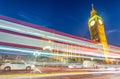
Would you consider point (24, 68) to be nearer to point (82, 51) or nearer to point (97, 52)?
point (82, 51)

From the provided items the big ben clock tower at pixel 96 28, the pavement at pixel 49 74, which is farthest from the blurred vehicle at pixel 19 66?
the big ben clock tower at pixel 96 28

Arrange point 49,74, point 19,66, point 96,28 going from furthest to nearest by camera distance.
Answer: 1. point 96,28
2. point 49,74
3. point 19,66

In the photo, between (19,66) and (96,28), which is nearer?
(19,66)

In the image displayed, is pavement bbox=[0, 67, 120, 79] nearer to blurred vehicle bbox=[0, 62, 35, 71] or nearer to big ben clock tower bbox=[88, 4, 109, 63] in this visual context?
blurred vehicle bbox=[0, 62, 35, 71]

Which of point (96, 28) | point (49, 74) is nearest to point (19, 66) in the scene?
point (49, 74)

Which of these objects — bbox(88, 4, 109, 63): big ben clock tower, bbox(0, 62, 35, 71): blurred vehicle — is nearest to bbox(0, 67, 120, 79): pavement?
bbox(0, 62, 35, 71): blurred vehicle

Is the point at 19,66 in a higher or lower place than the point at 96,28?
lower

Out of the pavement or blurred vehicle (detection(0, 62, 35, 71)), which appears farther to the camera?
blurred vehicle (detection(0, 62, 35, 71))

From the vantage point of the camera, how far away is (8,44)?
17.6ft

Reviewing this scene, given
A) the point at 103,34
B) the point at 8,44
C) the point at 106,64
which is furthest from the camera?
the point at 103,34

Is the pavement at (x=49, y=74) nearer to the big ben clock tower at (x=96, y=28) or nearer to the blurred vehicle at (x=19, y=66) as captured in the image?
the blurred vehicle at (x=19, y=66)

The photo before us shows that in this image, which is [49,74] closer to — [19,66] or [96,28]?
[19,66]

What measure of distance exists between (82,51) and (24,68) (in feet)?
10.7

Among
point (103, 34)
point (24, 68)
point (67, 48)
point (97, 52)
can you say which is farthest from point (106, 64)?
point (103, 34)
